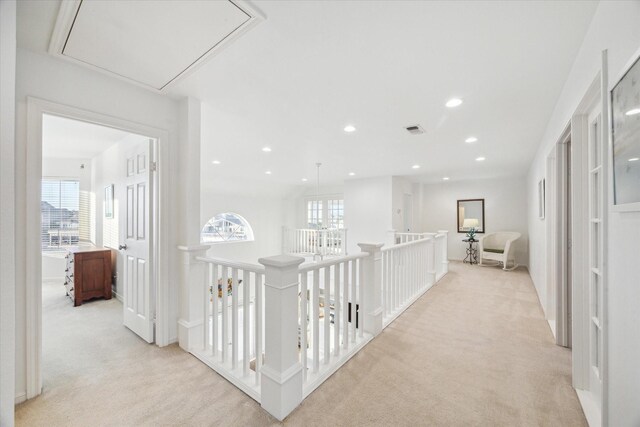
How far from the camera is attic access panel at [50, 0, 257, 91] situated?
1339 millimetres

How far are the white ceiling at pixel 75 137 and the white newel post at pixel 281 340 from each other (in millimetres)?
2664

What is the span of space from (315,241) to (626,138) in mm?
7273

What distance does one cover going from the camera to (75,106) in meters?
1.88

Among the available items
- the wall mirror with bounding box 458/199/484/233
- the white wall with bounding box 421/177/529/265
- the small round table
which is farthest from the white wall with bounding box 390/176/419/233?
the small round table

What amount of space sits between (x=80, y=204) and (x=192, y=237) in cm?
435

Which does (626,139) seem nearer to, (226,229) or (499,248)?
(499,248)

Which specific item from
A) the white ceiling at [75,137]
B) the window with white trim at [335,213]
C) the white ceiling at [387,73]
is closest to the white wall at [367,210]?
the window with white trim at [335,213]

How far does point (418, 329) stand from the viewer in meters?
2.72

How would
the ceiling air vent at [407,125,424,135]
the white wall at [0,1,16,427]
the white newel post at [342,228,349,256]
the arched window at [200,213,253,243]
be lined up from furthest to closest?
the arched window at [200,213,253,243] → the white newel post at [342,228,349,256] → the ceiling air vent at [407,125,424,135] → the white wall at [0,1,16,427]

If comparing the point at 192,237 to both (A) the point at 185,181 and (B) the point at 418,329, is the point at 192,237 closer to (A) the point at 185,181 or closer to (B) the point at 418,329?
(A) the point at 185,181

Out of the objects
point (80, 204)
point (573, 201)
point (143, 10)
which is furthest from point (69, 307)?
point (573, 201)

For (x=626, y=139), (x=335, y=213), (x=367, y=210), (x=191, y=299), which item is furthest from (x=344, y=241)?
(x=626, y=139)

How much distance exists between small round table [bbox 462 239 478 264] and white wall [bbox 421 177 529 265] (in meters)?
0.24

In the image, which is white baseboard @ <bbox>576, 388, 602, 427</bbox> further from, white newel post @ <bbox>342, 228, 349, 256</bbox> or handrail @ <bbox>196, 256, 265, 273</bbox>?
white newel post @ <bbox>342, 228, 349, 256</bbox>
